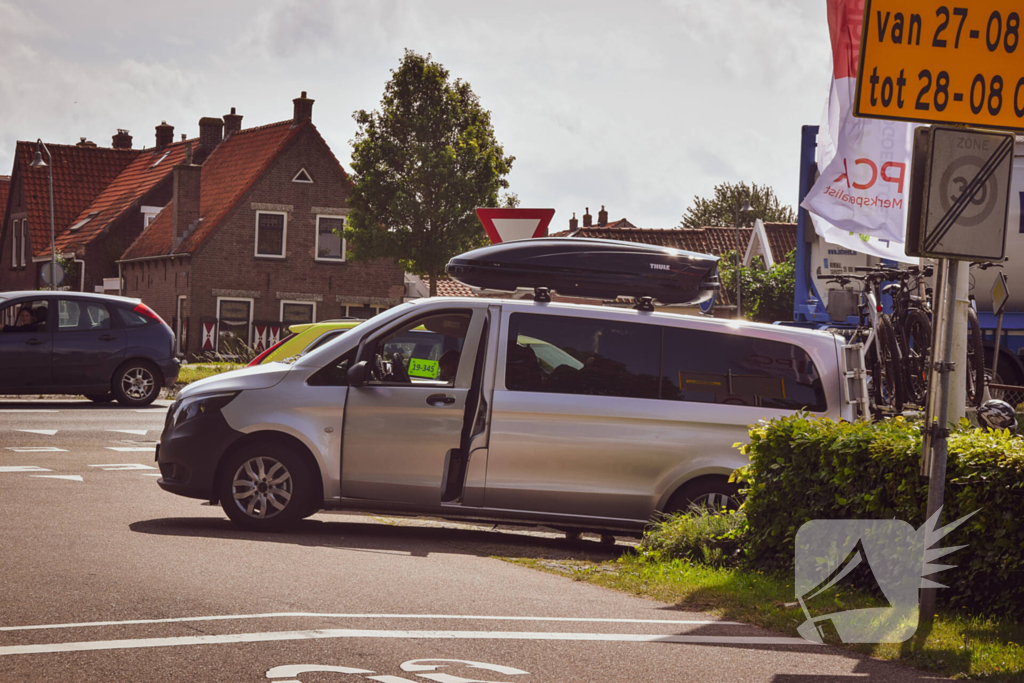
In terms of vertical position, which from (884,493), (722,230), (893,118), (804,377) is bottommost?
(884,493)

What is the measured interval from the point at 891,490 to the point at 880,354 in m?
4.84

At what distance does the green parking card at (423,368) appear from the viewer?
9.56 meters

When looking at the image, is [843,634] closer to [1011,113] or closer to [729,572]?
[729,572]

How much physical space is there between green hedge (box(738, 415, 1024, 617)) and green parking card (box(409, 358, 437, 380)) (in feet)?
7.76

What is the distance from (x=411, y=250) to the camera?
41.1 metres

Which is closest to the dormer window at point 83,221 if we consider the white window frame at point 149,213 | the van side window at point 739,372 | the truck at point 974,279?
the white window frame at point 149,213

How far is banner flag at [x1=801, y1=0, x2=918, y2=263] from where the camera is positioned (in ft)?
39.1

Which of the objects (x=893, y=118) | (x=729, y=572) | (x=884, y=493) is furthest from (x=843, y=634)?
(x=893, y=118)

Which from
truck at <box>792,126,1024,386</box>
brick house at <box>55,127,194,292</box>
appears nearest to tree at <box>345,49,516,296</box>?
brick house at <box>55,127,194,292</box>

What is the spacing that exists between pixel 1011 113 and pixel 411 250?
115ft

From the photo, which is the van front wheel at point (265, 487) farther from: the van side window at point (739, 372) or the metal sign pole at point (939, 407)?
the metal sign pole at point (939, 407)

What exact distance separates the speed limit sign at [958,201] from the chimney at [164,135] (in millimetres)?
57179

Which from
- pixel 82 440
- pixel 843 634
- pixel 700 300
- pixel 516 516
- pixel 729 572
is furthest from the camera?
pixel 82 440

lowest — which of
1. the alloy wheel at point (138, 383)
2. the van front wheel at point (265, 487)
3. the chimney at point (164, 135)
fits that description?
the van front wheel at point (265, 487)
